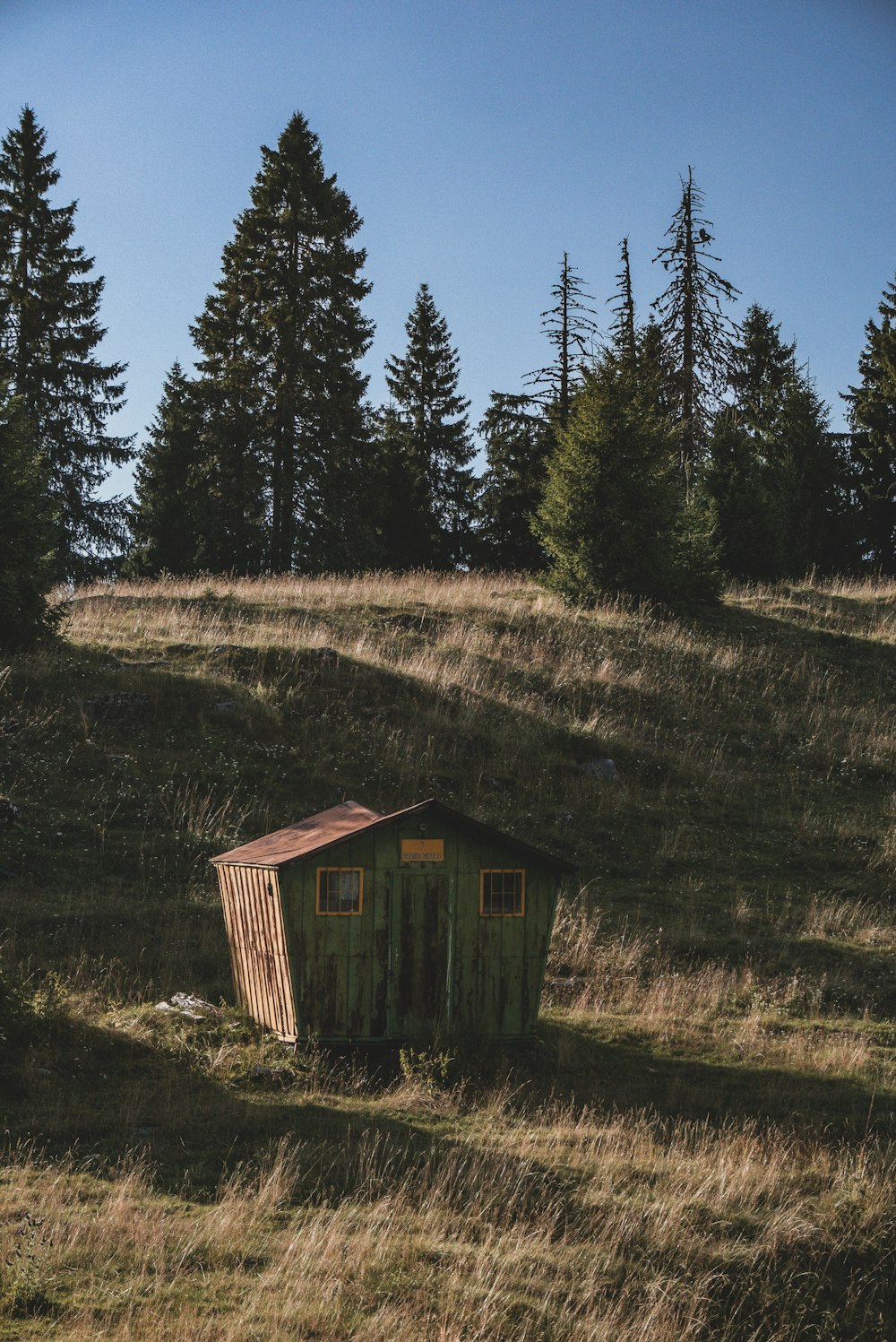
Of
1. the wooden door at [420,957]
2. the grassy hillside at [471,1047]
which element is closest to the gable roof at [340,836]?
the wooden door at [420,957]

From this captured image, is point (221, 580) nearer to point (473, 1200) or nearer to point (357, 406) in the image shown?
point (357, 406)

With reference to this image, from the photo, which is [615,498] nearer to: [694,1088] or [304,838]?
[304,838]

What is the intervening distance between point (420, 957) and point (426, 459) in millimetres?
38777

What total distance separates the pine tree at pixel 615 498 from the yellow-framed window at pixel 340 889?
16063mm

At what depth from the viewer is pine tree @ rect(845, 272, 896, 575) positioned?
42438 millimetres

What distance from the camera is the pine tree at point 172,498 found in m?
41.0

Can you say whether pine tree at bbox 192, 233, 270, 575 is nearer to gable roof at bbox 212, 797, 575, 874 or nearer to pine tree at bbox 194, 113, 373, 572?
pine tree at bbox 194, 113, 373, 572

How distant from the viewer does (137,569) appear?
4344 centimetres

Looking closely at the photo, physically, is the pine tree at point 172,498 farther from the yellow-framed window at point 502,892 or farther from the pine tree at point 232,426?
Result: the yellow-framed window at point 502,892

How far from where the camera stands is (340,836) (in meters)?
10.1

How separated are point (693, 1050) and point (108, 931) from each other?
620 centimetres

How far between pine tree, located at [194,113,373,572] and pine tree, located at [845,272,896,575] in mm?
18739

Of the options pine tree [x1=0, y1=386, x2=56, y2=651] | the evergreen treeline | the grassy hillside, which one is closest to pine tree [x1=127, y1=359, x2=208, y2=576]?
the evergreen treeline

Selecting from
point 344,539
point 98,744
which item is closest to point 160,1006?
point 98,744
